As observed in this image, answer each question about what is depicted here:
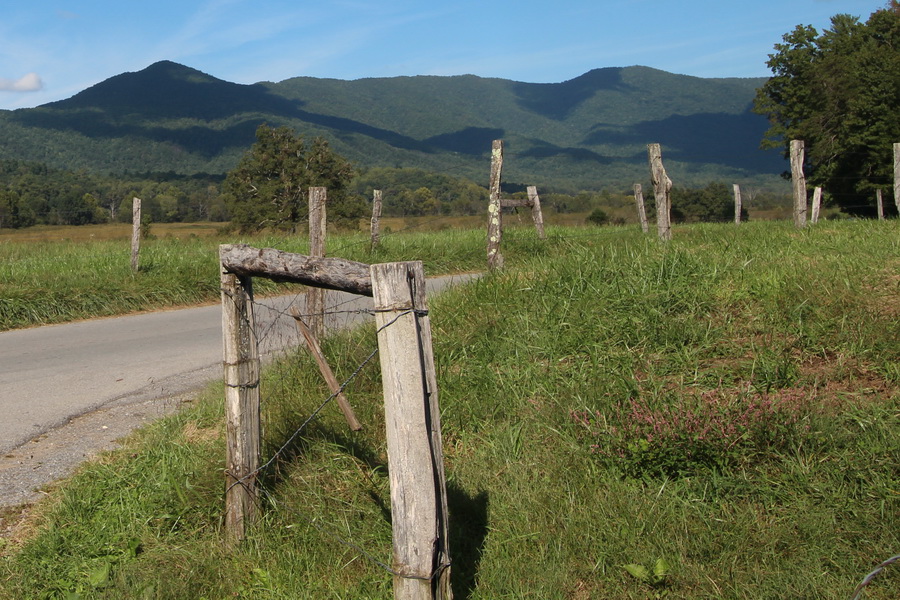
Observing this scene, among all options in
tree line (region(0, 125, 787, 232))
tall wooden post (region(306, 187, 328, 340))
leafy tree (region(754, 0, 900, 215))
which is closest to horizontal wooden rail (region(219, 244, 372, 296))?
tall wooden post (region(306, 187, 328, 340))

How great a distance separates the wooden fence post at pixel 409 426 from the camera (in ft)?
10.3

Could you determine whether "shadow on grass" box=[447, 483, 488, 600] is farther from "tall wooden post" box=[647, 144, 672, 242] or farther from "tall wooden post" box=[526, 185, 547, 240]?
"tall wooden post" box=[526, 185, 547, 240]

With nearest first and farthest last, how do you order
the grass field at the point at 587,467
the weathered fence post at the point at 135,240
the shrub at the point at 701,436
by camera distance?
1. the grass field at the point at 587,467
2. the shrub at the point at 701,436
3. the weathered fence post at the point at 135,240

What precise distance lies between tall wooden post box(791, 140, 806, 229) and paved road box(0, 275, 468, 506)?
7402mm

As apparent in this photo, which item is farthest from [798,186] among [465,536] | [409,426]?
[409,426]

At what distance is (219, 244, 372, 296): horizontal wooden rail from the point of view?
351 cm

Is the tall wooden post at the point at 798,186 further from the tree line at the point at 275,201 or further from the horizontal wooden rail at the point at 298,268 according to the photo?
the horizontal wooden rail at the point at 298,268

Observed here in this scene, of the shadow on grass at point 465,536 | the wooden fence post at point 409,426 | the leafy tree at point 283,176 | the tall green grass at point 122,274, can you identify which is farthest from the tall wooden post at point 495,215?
the leafy tree at point 283,176

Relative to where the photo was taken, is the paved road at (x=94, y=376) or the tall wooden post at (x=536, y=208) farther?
the tall wooden post at (x=536, y=208)

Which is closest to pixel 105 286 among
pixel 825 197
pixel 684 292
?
pixel 684 292

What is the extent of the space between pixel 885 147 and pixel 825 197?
16.2ft

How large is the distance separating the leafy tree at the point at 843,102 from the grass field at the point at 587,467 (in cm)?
3272

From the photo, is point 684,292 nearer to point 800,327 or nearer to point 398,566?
point 800,327

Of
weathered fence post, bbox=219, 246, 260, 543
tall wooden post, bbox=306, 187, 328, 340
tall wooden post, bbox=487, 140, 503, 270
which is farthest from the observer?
tall wooden post, bbox=487, 140, 503, 270
